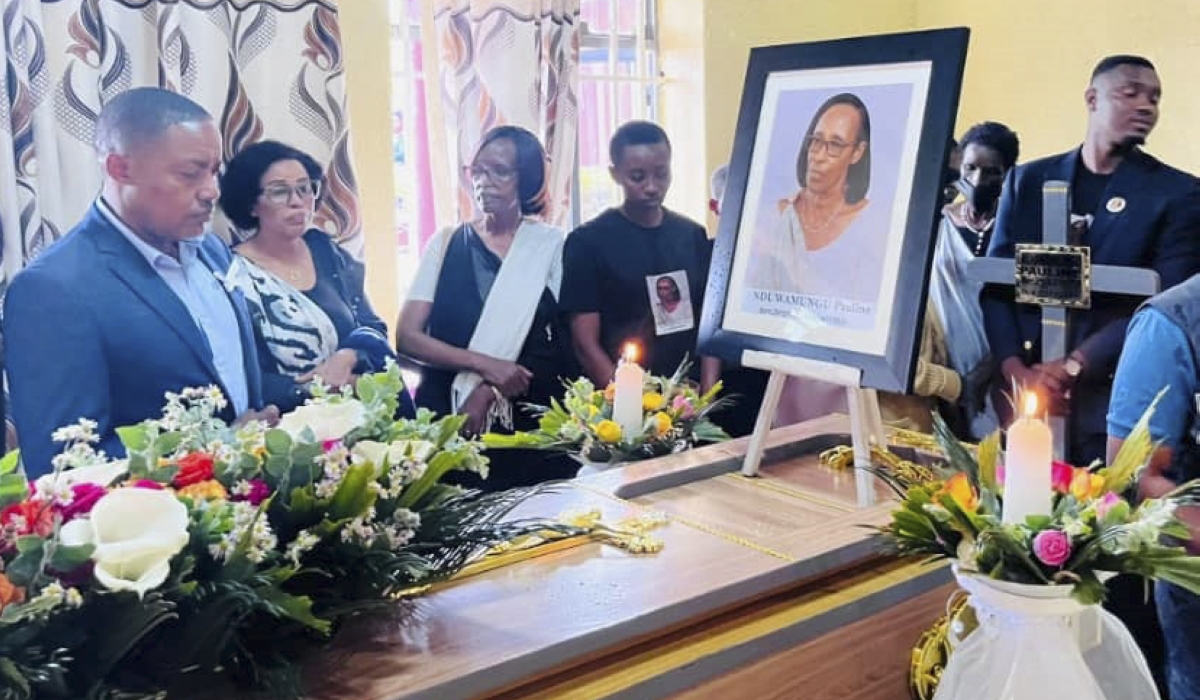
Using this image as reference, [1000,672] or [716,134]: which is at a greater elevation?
[716,134]

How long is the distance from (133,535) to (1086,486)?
2.99ft

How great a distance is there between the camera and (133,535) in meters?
0.92

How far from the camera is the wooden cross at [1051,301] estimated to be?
2.63 m

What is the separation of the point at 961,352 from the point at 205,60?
6.63 feet

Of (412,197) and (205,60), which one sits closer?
(205,60)

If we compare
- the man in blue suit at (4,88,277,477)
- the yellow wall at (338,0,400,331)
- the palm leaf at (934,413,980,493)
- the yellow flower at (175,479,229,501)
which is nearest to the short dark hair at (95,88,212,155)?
the man in blue suit at (4,88,277,477)

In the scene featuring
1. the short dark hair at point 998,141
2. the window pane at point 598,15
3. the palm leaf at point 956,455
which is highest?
the window pane at point 598,15

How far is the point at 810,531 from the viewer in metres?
1.38

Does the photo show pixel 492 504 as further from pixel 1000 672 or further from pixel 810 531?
pixel 1000 672

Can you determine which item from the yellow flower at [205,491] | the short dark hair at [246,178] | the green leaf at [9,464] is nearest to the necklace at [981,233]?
the short dark hair at [246,178]

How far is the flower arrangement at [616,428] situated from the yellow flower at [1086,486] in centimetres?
90

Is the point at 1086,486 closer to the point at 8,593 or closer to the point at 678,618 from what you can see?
the point at 678,618

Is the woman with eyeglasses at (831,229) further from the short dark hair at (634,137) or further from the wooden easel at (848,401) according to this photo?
the short dark hair at (634,137)

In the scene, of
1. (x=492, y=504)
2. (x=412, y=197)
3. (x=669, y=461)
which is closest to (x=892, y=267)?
(x=669, y=461)
